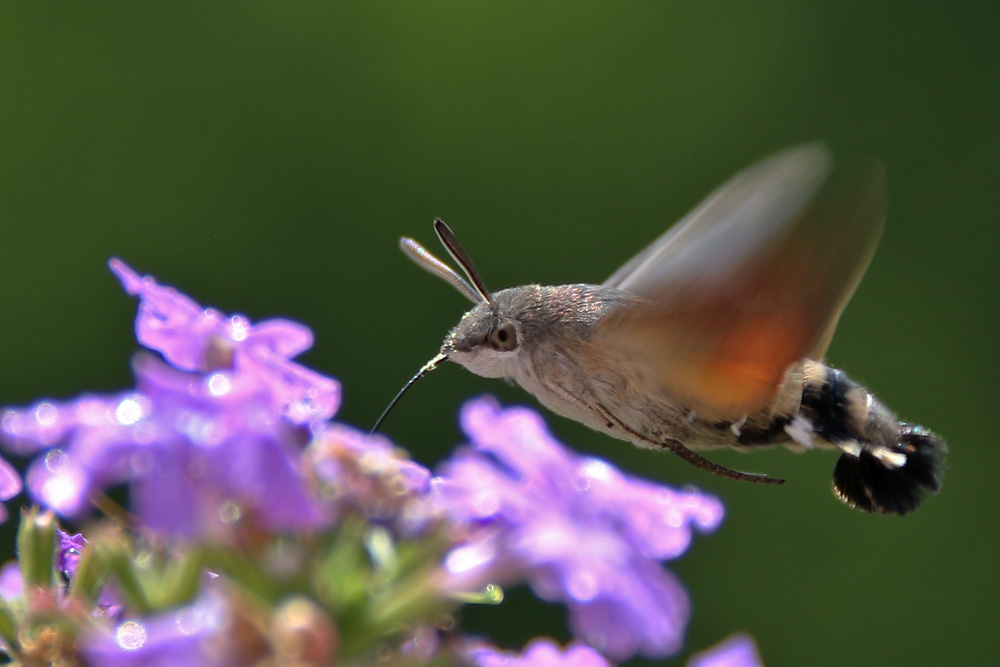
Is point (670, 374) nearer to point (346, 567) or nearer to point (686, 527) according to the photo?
point (686, 527)

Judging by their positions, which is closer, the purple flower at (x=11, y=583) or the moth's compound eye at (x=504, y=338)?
the purple flower at (x=11, y=583)

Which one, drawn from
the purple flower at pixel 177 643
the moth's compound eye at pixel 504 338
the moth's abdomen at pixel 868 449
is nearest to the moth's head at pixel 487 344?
the moth's compound eye at pixel 504 338

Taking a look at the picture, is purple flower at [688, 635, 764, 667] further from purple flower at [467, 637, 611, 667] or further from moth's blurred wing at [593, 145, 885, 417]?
moth's blurred wing at [593, 145, 885, 417]

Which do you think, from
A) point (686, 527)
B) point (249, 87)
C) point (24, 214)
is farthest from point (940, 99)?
point (686, 527)

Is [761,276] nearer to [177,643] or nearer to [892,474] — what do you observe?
[892,474]

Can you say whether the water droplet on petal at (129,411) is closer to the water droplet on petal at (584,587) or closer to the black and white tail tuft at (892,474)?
the water droplet on petal at (584,587)

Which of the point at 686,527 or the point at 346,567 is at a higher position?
the point at 346,567
